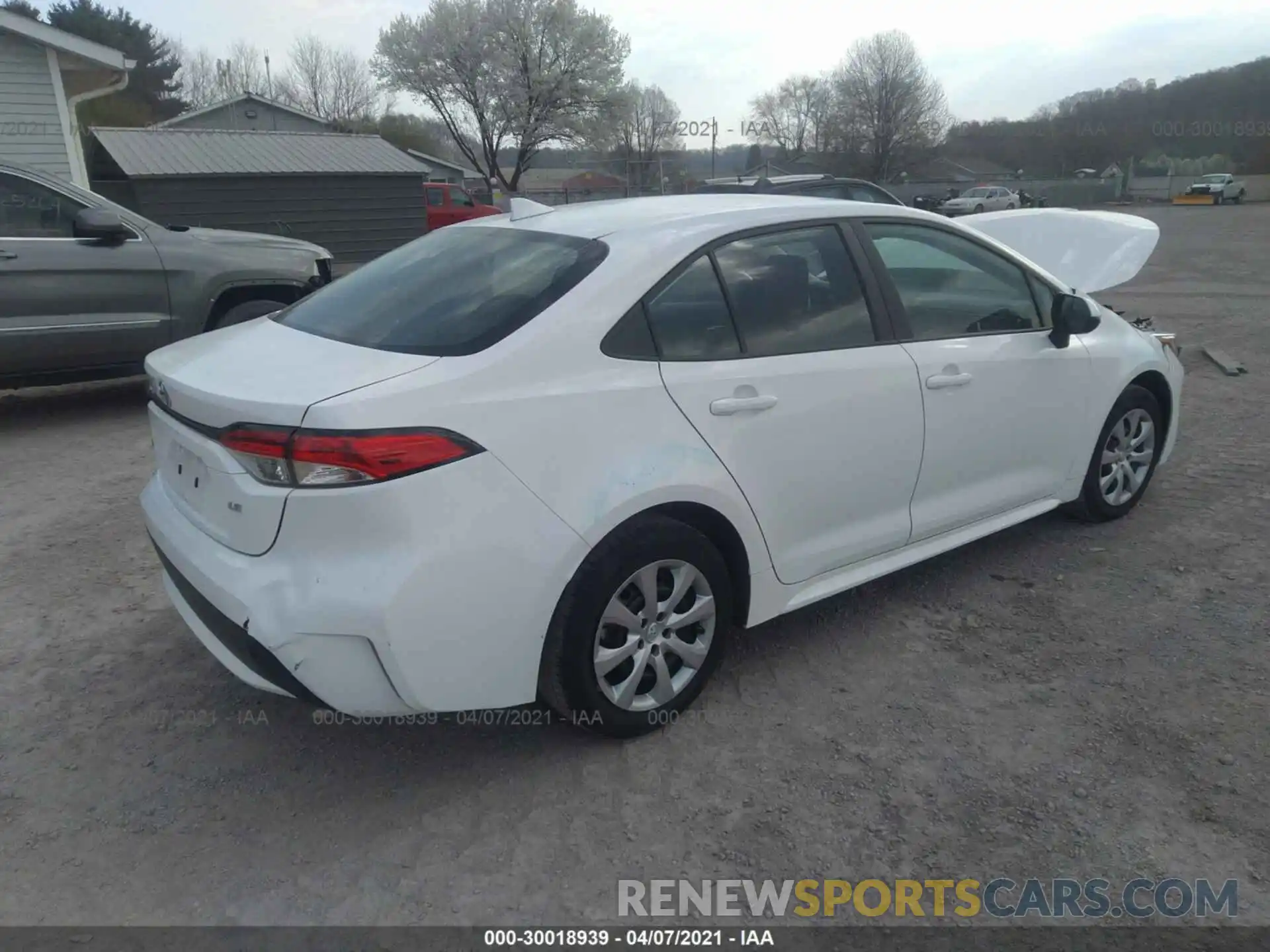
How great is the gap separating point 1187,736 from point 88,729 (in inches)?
136

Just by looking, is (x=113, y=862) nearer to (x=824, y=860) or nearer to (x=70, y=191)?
(x=824, y=860)

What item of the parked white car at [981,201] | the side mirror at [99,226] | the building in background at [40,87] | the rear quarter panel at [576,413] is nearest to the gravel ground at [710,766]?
the rear quarter panel at [576,413]

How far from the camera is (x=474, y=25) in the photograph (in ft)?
130

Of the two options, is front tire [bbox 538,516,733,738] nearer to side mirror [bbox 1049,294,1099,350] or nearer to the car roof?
the car roof

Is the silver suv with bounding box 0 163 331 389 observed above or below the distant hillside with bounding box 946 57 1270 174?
below

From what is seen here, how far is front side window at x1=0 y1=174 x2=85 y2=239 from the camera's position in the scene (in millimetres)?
6102

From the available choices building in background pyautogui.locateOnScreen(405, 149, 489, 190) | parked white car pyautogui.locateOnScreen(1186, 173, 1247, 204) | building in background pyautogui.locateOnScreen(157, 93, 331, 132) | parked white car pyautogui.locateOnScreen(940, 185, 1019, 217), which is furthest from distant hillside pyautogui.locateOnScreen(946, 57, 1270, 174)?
building in background pyautogui.locateOnScreen(157, 93, 331, 132)

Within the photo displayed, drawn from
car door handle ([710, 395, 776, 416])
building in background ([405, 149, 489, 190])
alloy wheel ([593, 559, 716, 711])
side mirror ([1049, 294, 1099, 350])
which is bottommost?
alloy wheel ([593, 559, 716, 711])

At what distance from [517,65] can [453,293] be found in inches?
1585

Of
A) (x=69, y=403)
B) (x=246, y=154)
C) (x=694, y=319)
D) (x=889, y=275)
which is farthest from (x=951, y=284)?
(x=246, y=154)

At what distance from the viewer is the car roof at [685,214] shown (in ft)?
10.1

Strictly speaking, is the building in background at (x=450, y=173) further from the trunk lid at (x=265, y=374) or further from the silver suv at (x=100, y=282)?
the trunk lid at (x=265, y=374)

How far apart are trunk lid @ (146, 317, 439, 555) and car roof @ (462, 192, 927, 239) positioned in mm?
867

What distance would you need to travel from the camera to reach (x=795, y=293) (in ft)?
10.5
